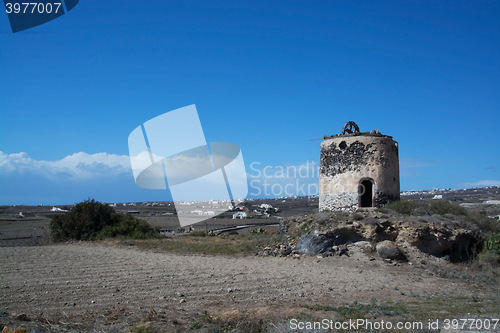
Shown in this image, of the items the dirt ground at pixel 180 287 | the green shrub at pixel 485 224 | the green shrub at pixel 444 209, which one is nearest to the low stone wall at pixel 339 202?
the dirt ground at pixel 180 287

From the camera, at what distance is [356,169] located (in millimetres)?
14852

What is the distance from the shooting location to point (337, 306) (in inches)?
277

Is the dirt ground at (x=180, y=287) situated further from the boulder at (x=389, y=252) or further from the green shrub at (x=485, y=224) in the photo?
the green shrub at (x=485, y=224)

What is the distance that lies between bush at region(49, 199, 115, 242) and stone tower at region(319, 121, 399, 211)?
14.2 m

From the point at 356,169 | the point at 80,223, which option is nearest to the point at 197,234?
the point at 80,223

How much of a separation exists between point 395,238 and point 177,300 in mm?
8704

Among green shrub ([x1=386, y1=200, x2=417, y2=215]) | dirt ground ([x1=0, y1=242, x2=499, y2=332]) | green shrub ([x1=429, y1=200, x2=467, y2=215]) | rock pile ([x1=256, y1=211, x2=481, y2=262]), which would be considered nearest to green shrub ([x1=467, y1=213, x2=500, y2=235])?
green shrub ([x1=429, y1=200, x2=467, y2=215])

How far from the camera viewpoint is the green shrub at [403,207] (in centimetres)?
1380

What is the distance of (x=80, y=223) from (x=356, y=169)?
16.6m

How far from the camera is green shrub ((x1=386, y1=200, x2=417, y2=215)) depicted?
13797 mm

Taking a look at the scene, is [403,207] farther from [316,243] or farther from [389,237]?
[316,243]

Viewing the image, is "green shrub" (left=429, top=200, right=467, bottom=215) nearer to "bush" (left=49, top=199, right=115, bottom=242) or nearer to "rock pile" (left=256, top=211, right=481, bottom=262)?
"rock pile" (left=256, top=211, right=481, bottom=262)

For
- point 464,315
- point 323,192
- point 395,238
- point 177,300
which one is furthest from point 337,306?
point 323,192

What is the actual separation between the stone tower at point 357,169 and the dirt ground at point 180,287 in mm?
3657
